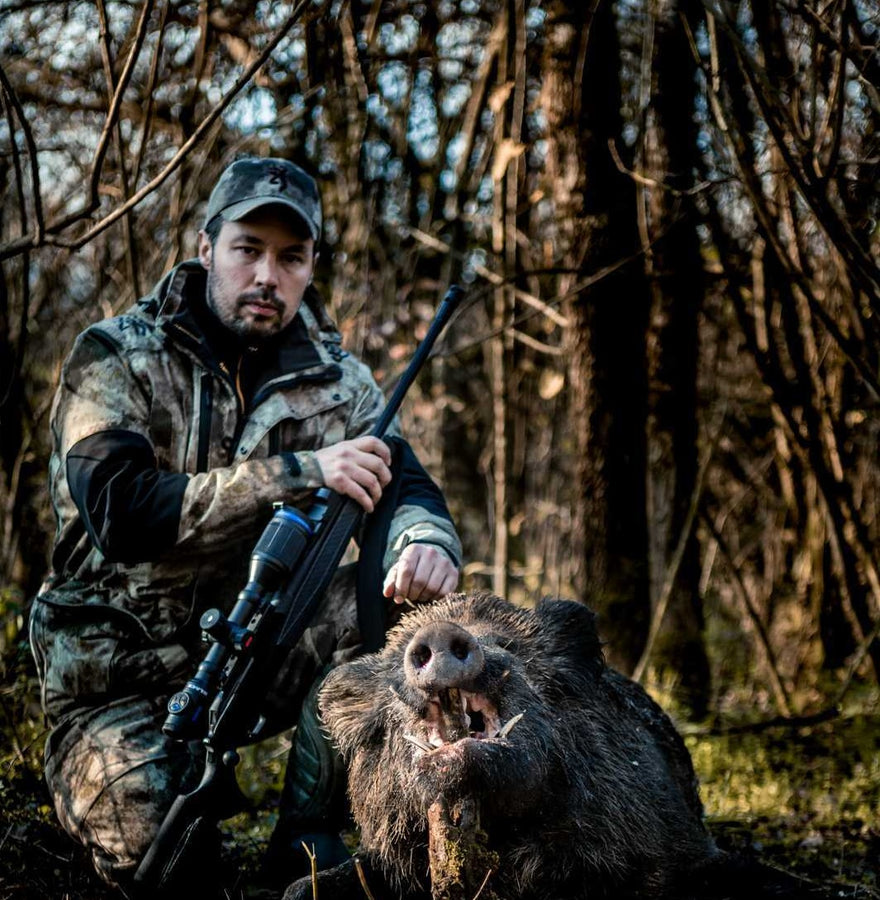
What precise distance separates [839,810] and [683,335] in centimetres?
275

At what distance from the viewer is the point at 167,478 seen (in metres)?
3.01

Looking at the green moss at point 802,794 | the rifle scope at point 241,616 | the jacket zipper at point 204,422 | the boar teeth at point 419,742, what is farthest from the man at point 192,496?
the green moss at point 802,794

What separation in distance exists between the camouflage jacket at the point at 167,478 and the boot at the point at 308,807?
0.47m

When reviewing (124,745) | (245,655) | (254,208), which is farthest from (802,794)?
(254,208)

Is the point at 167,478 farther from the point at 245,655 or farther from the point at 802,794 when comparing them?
the point at 802,794

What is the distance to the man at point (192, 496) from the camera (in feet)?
9.62

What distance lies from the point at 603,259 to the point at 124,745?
3.16 meters

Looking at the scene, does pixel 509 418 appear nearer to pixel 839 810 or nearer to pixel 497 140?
pixel 497 140

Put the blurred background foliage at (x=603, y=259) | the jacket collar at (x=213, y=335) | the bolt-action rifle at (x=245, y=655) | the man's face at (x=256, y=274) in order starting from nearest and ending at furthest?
the bolt-action rifle at (x=245, y=655) → the jacket collar at (x=213, y=335) → the man's face at (x=256, y=274) → the blurred background foliage at (x=603, y=259)

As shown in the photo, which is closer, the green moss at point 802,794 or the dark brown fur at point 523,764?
the dark brown fur at point 523,764

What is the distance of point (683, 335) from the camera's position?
228 inches

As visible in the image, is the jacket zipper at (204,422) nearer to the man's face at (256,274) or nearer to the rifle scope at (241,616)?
the man's face at (256,274)

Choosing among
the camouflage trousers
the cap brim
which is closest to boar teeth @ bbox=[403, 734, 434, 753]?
the camouflage trousers

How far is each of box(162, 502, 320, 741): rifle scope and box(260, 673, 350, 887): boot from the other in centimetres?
41
